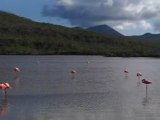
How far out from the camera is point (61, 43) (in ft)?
520

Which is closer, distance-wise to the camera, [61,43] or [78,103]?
[78,103]

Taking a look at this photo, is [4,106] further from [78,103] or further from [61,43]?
[61,43]

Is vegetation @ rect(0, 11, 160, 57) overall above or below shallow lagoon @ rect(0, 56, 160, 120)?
above

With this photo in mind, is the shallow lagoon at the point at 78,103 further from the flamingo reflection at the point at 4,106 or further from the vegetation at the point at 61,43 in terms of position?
the vegetation at the point at 61,43

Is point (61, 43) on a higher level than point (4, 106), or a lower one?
higher

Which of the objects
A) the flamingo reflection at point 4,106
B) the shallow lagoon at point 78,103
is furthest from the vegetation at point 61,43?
the flamingo reflection at point 4,106

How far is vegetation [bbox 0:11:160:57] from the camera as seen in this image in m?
141

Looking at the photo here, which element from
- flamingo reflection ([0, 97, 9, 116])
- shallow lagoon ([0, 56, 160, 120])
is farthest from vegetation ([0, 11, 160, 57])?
flamingo reflection ([0, 97, 9, 116])

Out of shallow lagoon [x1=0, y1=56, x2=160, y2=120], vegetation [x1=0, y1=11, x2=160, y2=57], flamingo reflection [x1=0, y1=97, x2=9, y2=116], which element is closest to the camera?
shallow lagoon [x1=0, y1=56, x2=160, y2=120]

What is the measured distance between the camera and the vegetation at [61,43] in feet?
463

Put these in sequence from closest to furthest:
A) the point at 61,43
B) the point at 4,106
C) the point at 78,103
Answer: the point at 4,106 → the point at 78,103 → the point at 61,43

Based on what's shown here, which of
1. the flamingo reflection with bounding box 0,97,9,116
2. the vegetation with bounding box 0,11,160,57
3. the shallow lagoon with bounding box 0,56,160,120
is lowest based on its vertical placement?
the shallow lagoon with bounding box 0,56,160,120

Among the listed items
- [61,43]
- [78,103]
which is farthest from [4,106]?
[61,43]

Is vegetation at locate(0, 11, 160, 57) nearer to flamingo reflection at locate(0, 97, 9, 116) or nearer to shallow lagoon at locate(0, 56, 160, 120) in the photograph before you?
shallow lagoon at locate(0, 56, 160, 120)
